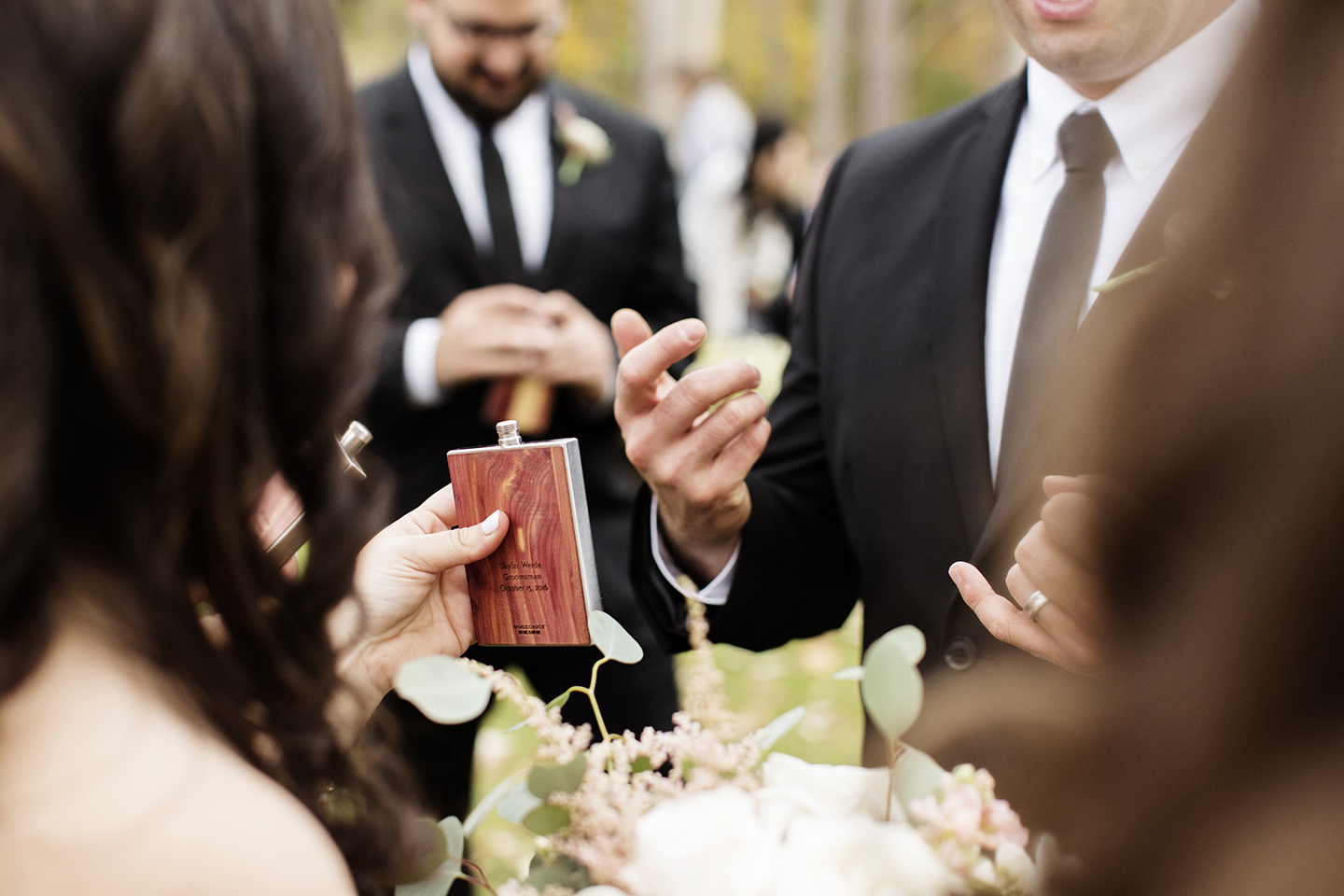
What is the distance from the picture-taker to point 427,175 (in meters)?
2.81

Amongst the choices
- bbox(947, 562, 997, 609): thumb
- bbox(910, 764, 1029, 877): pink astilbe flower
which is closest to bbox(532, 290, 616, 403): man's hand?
bbox(947, 562, 997, 609): thumb

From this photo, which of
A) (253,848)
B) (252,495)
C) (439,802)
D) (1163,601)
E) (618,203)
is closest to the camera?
(1163,601)

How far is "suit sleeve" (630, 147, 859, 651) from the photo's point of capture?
5.90ft

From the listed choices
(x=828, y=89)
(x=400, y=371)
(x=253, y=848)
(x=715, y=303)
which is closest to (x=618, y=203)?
(x=400, y=371)

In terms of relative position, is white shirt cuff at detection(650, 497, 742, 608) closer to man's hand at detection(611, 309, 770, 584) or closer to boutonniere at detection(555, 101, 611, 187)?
man's hand at detection(611, 309, 770, 584)

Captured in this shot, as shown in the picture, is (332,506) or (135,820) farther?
(332,506)

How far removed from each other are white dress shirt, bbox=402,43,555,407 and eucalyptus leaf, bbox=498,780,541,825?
189cm

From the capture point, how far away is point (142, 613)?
2.73ft

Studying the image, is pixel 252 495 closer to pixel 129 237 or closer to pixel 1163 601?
pixel 129 237

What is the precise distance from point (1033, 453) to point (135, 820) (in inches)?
46.6

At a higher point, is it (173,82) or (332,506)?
(173,82)

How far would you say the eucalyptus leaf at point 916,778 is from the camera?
837mm

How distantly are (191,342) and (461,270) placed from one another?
2132 millimetres

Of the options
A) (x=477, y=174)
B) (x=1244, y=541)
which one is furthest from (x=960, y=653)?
(x=477, y=174)
